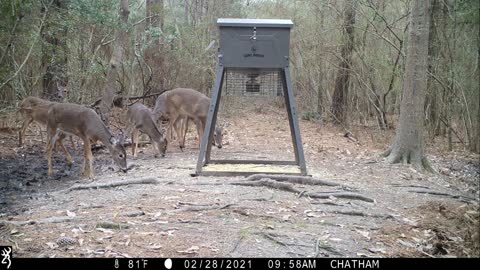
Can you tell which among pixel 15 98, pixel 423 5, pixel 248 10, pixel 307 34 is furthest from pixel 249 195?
pixel 248 10

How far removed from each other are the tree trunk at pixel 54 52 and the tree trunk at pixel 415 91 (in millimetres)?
7159

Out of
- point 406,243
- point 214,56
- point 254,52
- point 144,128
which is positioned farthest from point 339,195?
point 214,56

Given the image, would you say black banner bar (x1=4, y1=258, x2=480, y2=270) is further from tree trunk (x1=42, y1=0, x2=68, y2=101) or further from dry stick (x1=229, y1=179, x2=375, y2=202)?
tree trunk (x1=42, y1=0, x2=68, y2=101)

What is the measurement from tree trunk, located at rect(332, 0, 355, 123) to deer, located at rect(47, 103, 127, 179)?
769 centimetres

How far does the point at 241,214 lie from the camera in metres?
6.04

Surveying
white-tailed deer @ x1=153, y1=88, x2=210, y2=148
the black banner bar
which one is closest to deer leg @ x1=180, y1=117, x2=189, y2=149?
white-tailed deer @ x1=153, y1=88, x2=210, y2=148

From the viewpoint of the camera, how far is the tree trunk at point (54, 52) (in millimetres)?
12244

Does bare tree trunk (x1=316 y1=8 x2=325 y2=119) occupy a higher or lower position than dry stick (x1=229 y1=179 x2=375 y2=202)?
higher

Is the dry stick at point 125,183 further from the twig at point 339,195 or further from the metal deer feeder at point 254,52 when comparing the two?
the twig at point 339,195

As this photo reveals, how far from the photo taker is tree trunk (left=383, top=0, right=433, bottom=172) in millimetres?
9836

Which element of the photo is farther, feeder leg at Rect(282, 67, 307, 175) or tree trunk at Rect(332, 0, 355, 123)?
tree trunk at Rect(332, 0, 355, 123)

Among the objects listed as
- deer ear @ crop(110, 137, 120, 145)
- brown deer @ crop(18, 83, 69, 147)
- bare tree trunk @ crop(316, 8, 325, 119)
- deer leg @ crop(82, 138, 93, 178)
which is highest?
bare tree trunk @ crop(316, 8, 325, 119)

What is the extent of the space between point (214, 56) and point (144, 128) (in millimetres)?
6483

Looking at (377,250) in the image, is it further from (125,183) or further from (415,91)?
(415,91)
